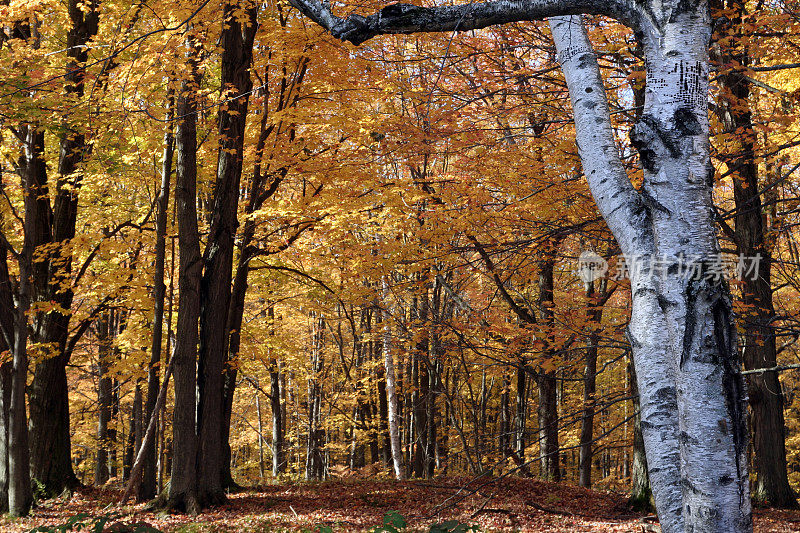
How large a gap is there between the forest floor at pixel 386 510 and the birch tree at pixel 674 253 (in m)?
4.15

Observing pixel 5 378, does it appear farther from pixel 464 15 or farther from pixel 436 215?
pixel 464 15

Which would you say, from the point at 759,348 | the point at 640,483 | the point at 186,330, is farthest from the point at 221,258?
the point at 759,348

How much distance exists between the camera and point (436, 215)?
329 inches

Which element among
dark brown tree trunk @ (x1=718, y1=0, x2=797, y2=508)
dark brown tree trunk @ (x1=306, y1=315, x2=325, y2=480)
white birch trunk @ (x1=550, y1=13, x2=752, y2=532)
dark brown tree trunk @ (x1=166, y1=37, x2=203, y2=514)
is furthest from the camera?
dark brown tree trunk @ (x1=306, y1=315, x2=325, y2=480)

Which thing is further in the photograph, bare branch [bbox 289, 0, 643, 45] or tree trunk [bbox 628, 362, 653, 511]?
tree trunk [bbox 628, 362, 653, 511]

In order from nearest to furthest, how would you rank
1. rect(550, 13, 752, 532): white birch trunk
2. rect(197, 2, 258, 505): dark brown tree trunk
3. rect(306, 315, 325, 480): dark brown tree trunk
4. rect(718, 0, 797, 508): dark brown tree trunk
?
rect(550, 13, 752, 532): white birch trunk < rect(718, 0, 797, 508): dark brown tree trunk < rect(197, 2, 258, 505): dark brown tree trunk < rect(306, 315, 325, 480): dark brown tree trunk

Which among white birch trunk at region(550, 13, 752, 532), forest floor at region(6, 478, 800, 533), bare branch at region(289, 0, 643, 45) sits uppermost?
bare branch at region(289, 0, 643, 45)

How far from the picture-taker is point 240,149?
9.41m

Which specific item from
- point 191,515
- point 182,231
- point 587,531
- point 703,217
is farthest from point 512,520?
point 703,217

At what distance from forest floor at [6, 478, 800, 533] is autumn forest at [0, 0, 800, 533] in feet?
0.25

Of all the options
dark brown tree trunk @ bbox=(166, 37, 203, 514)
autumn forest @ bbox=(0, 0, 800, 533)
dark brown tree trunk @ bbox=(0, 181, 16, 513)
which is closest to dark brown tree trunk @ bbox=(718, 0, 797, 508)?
autumn forest @ bbox=(0, 0, 800, 533)

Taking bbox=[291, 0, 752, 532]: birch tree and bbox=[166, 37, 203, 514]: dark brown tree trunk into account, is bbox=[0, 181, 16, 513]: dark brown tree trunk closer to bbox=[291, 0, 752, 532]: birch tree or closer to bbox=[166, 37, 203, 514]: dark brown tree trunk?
bbox=[166, 37, 203, 514]: dark brown tree trunk

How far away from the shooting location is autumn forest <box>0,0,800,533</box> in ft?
7.63

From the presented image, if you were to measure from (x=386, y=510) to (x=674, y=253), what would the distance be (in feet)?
24.2
